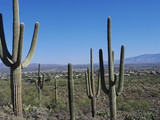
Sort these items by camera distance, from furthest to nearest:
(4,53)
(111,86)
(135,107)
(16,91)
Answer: (135,107)
(111,86)
(4,53)
(16,91)

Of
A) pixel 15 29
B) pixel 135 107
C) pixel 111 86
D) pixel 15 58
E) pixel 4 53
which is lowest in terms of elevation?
pixel 135 107

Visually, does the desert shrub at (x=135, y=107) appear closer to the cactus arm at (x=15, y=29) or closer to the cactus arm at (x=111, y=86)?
the cactus arm at (x=111, y=86)

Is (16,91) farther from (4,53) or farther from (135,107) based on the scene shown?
(135,107)

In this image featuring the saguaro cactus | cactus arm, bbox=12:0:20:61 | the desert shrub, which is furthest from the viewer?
the desert shrub

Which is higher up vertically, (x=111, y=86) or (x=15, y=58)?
(x=15, y=58)

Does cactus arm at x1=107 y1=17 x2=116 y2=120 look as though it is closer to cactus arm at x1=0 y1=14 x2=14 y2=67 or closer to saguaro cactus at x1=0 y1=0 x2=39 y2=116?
saguaro cactus at x1=0 y1=0 x2=39 y2=116

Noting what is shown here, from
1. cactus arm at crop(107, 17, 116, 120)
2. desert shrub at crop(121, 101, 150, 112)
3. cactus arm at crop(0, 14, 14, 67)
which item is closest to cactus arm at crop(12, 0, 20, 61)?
cactus arm at crop(0, 14, 14, 67)

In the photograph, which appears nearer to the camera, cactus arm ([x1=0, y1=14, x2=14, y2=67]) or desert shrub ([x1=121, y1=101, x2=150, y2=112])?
cactus arm ([x1=0, y1=14, x2=14, y2=67])

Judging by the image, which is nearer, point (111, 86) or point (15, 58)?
point (15, 58)

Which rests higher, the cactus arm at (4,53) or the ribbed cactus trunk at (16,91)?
the cactus arm at (4,53)

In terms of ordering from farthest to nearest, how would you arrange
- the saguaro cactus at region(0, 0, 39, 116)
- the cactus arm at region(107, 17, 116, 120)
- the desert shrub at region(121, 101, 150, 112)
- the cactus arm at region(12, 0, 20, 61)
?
the desert shrub at region(121, 101, 150, 112), the cactus arm at region(107, 17, 116, 120), the cactus arm at region(12, 0, 20, 61), the saguaro cactus at region(0, 0, 39, 116)

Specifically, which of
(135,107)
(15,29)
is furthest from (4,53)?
(135,107)


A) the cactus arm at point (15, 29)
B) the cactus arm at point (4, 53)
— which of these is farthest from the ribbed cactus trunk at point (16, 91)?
the cactus arm at point (15, 29)

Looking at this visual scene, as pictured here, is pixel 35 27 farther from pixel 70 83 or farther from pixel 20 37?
pixel 70 83
